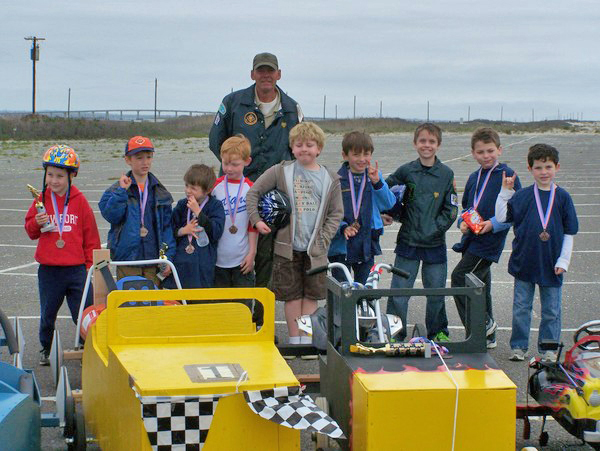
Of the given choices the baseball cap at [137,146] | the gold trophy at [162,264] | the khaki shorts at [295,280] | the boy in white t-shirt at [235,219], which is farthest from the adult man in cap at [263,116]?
the baseball cap at [137,146]

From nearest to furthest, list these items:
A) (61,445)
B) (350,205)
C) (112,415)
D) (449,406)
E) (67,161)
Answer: (449,406)
(112,415)
(61,445)
(67,161)
(350,205)

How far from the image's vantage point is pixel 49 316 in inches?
278

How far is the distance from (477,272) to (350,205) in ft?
4.03

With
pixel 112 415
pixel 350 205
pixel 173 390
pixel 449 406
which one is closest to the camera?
pixel 173 390

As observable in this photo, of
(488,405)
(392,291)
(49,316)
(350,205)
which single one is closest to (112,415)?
(392,291)

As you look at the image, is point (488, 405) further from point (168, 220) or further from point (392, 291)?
point (168, 220)

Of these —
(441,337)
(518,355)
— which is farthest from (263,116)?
(518,355)

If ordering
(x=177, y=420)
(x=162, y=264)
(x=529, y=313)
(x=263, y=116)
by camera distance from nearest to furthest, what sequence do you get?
(x=177, y=420)
(x=162, y=264)
(x=529, y=313)
(x=263, y=116)

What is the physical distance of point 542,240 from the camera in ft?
23.5

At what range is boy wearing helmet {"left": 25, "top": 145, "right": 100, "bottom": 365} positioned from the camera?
702 cm

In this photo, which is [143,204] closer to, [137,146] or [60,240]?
[137,146]

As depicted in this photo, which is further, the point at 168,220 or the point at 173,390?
the point at 168,220

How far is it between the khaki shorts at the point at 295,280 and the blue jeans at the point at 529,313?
162 centimetres

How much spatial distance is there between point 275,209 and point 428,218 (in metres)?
1.40
